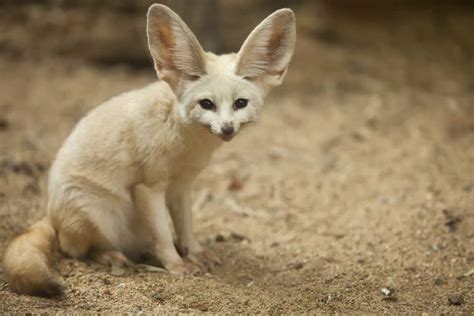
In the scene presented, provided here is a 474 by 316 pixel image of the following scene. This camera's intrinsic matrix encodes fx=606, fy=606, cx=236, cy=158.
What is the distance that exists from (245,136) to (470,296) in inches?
133

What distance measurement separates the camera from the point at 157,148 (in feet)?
11.8

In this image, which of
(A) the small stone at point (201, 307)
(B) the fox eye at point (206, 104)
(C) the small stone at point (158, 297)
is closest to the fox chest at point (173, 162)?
(B) the fox eye at point (206, 104)

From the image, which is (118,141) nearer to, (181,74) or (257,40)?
(181,74)

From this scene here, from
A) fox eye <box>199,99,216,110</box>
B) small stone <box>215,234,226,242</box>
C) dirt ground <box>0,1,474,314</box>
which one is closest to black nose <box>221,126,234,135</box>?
fox eye <box>199,99,216,110</box>

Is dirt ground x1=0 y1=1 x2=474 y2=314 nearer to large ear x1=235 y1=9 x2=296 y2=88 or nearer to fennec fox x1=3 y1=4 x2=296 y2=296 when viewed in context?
fennec fox x1=3 y1=4 x2=296 y2=296

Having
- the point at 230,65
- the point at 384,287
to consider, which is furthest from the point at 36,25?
the point at 384,287

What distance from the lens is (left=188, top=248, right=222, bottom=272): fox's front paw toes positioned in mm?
3924

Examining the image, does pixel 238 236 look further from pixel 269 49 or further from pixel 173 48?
pixel 173 48

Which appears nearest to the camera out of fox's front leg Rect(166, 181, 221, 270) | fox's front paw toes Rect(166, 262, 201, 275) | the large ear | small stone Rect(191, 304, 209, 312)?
small stone Rect(191, 304, 209, 312)

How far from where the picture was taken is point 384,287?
11.6ft

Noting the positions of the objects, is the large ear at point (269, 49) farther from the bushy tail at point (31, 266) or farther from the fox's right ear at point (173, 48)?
the bushy tail at point (31, 266)

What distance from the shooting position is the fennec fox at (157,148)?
3.38 m

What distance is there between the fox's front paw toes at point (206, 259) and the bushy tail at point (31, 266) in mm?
899

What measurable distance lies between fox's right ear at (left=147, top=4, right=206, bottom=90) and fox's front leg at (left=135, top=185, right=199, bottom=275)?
675 millimetres
